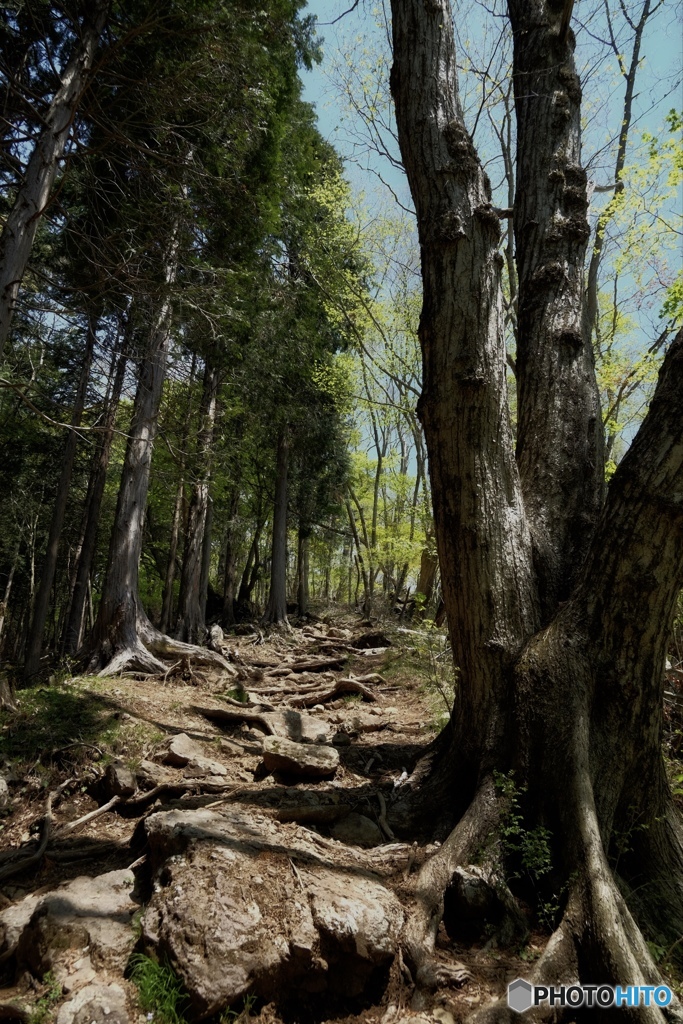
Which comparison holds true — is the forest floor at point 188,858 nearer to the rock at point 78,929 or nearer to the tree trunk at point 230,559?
the rock at point 78,929

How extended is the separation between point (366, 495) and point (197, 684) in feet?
56.8

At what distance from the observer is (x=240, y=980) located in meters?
2.12

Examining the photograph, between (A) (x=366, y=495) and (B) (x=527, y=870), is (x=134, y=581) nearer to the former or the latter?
(B) (x=527, y=870)

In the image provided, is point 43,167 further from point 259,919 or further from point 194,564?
point 194,564

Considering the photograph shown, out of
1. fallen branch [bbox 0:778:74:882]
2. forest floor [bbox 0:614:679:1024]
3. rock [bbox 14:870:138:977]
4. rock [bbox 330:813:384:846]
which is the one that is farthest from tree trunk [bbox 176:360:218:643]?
rock [bbox 14:870:138:977]

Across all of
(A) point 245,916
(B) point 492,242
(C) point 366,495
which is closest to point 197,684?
(A) point 245,916

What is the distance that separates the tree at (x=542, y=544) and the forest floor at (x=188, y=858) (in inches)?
10.0

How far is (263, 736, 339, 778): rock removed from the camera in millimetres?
4113

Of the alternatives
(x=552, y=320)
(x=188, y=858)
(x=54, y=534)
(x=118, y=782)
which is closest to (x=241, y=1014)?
(x=188, y=858)

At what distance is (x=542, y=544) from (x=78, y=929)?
2965 millimetres

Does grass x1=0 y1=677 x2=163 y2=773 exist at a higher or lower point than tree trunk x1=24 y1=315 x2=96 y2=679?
lower

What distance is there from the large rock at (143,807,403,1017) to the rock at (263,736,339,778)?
4.34 ft

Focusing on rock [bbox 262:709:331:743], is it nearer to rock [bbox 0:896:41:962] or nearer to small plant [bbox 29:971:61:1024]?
rock [bbox 0:896:41:962]

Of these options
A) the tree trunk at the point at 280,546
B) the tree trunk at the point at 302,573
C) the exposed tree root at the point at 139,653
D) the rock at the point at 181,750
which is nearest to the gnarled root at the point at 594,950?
the rock at the point at 181,750
